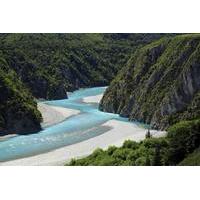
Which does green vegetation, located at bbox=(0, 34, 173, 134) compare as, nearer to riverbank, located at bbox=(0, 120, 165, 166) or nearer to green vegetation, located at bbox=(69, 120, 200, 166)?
riverbank, located at bbox=(0, 120, 165, 166)

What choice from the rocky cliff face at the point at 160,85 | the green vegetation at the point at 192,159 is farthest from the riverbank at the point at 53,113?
the green vegetation at the point at 192,159

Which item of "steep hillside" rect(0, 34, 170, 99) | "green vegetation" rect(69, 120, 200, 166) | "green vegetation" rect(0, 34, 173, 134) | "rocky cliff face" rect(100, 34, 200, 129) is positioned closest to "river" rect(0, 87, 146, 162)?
"rocky cliff face" rect(100, 34, 200, 129)

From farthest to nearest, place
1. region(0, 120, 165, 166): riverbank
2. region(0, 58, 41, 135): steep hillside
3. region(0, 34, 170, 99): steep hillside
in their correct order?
region(0, 34, 170, 99): steep hillside < region(0, 58, 41, 135): steep hillside < region(0, 120, 165, 166): riverbank

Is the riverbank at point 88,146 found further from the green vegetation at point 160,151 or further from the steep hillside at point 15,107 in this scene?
the steep hillside at point 15,107

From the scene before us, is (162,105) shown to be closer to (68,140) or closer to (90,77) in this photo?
(68,140)

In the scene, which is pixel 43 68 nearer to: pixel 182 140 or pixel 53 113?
pixel 53 113
